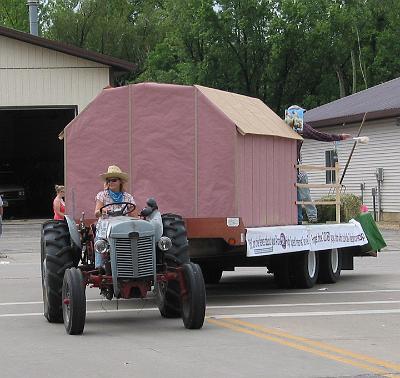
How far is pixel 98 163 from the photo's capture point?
1503 cm

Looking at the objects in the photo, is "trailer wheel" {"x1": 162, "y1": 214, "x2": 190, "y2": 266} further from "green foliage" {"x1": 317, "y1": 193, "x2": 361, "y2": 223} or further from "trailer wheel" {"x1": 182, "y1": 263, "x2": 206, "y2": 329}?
"green foliage" {"x1": 317, "y1": 193, "x2": 361, "y2": 223}

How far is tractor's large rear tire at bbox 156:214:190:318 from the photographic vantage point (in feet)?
41.6

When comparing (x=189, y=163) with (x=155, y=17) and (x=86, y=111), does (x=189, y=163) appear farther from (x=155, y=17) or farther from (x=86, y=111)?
(x=155, y=17)

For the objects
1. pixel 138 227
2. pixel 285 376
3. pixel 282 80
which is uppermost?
pixel 282 80

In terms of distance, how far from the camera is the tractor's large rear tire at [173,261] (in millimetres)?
12672

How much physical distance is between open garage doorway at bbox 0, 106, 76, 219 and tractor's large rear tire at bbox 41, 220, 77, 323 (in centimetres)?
2503

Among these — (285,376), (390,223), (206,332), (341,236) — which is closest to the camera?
(285,376)

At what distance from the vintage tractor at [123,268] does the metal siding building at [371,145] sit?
2295cm

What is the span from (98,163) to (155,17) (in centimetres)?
6214

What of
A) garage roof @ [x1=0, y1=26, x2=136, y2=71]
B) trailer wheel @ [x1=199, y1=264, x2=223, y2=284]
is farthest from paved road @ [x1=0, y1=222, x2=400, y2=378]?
garage roof @ [x1=0, y1=26, x2=136, y2=71]

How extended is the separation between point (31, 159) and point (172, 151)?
31.4 m

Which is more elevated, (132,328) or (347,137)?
(347,137)

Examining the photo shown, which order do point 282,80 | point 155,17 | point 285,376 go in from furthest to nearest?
point 155,17 → point 282,80 → point 285,376

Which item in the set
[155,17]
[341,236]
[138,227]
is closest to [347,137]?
[341,236]
